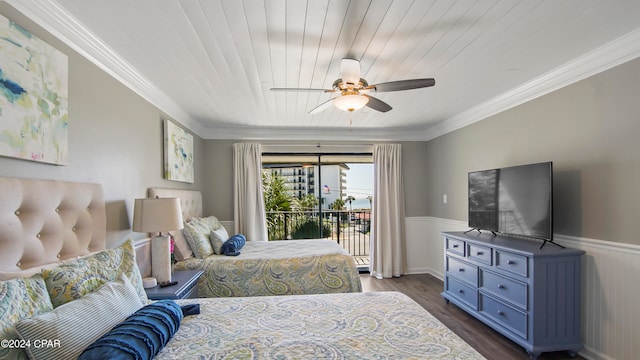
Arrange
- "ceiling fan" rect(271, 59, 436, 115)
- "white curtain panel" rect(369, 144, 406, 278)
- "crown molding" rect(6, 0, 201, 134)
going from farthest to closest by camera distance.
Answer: "white curtain panel" rect(369, 144, 406, 278) < "ceiling fan" rect(271, 59, 436, 115) < "crown molding" rect(6, 0, 201, 134)

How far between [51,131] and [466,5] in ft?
7.97

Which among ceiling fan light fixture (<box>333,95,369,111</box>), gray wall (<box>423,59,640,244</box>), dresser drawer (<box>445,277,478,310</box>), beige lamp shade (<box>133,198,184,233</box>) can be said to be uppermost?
ceiling fan light fixture (<box>333,95,369,111</box>)

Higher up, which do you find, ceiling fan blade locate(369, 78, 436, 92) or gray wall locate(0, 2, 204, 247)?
ceiling fan blade locate(369, 78, 436, 92)

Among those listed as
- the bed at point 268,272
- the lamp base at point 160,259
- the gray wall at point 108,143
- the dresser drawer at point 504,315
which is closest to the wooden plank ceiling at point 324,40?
the gray wall at point 108,143

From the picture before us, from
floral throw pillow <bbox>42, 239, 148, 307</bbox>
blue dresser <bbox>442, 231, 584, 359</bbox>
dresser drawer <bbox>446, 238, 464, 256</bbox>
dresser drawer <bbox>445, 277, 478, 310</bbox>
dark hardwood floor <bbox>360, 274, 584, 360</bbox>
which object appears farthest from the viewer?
dresser drawer <bbox>446, 238, 464, 256</bbox>

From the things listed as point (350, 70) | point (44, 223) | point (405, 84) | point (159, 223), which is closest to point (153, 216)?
point (159, 223)

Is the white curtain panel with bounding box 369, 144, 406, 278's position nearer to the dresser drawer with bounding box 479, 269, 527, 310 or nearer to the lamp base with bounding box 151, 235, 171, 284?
the dresser drawer with bounding box 479, 269, 527, 310

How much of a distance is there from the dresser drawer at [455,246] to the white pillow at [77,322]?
312 centimetres

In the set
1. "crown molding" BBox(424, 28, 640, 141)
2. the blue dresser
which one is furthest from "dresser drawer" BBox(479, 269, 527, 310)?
"crown molding" BBox(424, 28, 640, 141)

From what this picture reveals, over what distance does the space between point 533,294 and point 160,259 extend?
3.04 m

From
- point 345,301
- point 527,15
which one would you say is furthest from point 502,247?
point 527,15

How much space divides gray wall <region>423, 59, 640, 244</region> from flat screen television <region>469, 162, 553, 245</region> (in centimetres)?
26

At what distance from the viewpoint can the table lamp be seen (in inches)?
90.4

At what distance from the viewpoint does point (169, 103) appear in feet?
A: 10.7
